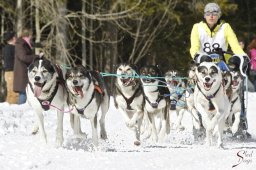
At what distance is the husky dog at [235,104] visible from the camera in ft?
28.1

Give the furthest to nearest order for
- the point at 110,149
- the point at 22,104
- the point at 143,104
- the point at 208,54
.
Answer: the point at 22,104
the point at 143,104
the point at 208,54
the point at 110,149

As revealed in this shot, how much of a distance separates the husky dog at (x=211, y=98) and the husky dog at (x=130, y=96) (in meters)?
0.96

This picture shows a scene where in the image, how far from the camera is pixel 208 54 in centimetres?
778

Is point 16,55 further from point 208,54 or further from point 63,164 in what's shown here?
point 63,164

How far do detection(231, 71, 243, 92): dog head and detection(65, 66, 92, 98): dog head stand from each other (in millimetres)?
2289

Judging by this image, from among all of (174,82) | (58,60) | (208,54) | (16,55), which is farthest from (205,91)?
(58,60)

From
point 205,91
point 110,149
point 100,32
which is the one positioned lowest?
point 110,149

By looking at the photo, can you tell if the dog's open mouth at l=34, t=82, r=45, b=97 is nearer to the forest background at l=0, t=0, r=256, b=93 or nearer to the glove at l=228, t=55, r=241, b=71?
the glove at l=228, t=55, r=241, b=71

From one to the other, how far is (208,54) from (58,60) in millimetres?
12153

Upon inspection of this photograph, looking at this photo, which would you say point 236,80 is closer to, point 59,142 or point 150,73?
point 150,73

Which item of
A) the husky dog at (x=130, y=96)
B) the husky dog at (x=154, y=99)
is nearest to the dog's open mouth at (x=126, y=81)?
the husky dog at (x=130, y=96)

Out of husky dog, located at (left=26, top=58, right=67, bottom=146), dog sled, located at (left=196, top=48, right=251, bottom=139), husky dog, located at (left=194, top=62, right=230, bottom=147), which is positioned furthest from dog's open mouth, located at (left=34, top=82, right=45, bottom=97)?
dog sled, located at (left=196, top=48, right=251, bottom=139)

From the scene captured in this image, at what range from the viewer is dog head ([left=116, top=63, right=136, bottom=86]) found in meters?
8.30

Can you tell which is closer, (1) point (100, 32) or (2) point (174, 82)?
(2) point (174, 82)
